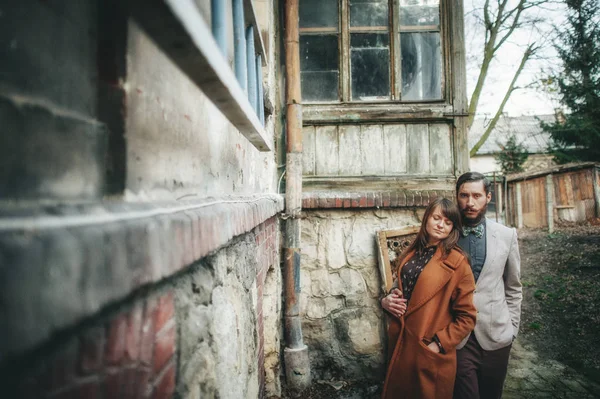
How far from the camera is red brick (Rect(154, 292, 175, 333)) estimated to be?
2.31ft

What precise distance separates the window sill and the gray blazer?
6.07 feet

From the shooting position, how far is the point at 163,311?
735mm

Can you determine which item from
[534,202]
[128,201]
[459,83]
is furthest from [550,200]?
[128,201]

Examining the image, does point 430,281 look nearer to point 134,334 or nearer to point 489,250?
point 489,250

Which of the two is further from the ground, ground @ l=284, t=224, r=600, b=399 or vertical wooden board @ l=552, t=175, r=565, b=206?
vertical wooden board @ l=552, t=175, r=565, b=206

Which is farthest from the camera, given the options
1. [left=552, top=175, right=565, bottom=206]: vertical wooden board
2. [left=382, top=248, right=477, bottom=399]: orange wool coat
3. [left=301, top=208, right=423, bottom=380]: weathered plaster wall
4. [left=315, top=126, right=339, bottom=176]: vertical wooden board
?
[left=552, top=175, right=565, bottom=206]: vertical wooden board

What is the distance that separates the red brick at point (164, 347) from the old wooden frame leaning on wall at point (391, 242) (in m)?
3.15

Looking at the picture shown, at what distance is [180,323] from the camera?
33.0 inches

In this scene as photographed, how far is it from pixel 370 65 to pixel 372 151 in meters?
1.04

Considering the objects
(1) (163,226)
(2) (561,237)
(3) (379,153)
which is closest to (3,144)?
(1) (163,226)

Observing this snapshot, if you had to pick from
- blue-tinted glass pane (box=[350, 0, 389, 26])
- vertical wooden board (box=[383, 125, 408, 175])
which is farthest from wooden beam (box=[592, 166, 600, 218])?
blue-tinted glass pane (box=[350, 0, 389, 26])

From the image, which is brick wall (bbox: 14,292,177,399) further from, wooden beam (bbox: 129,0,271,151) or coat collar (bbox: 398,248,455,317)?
coat collar (bbox: 398,248,455,317)

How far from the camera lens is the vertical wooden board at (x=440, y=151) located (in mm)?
3986

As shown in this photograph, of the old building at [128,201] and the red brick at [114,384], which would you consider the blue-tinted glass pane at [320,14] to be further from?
the red brick at [114,384]
